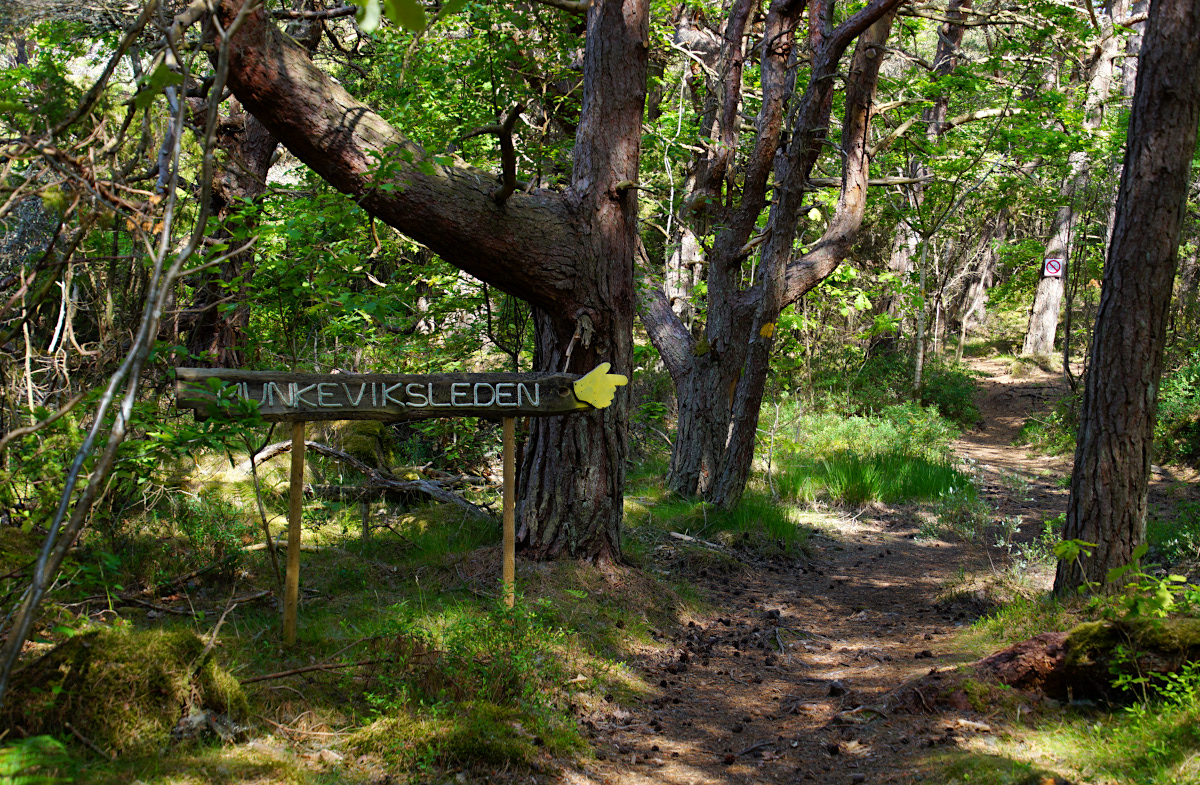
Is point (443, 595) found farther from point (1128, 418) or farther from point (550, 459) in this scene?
point (1128, 418)

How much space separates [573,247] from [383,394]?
1675mm

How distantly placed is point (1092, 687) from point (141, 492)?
5.63 meters

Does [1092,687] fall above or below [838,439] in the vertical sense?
below

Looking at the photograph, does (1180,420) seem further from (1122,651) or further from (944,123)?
(1122,651)

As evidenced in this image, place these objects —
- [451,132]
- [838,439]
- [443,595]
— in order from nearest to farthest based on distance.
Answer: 1. [443,595]
2. [451,132]
3. [838,439]

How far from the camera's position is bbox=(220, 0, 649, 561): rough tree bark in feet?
15.9

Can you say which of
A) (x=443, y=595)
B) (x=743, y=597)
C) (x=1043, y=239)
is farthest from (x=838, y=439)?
(x=1043, y=239)

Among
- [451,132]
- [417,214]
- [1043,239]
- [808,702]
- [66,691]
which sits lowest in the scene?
[808,702]

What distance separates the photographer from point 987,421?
1620cm

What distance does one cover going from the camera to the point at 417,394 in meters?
4.51

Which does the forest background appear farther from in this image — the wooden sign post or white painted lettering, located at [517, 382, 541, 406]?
white painted lettering, located at [517, 382, 541, 406]

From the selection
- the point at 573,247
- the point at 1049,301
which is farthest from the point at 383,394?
the point at 1049,301

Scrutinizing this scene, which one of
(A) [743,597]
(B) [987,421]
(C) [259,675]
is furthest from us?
(B) [987,421]

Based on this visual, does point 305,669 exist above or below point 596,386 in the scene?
below
